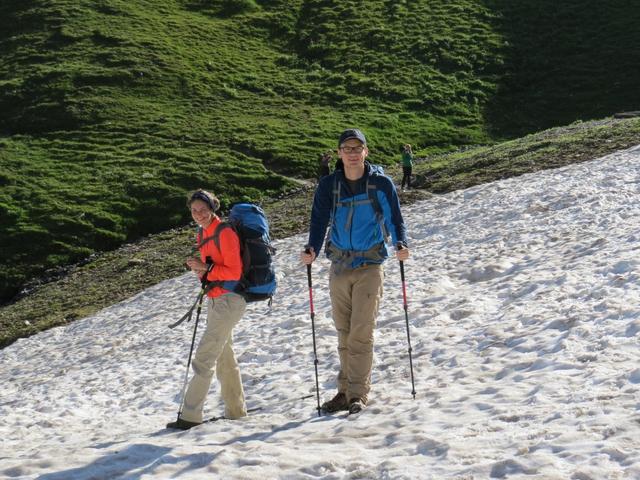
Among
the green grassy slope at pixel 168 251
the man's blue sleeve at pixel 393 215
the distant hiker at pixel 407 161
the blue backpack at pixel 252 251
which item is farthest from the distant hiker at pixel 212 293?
the distant hiker at pixel 407 161

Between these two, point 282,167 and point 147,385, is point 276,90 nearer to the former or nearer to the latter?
point 282,167

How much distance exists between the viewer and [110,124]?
195 feet

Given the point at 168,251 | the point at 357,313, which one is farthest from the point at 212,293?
the point at 168,251

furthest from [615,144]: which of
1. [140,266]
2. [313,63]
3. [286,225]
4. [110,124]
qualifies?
[313,63]

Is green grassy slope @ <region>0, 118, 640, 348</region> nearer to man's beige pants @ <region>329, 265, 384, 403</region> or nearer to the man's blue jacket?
man's beige pants @ <region>329, 265, 384, 403</region>

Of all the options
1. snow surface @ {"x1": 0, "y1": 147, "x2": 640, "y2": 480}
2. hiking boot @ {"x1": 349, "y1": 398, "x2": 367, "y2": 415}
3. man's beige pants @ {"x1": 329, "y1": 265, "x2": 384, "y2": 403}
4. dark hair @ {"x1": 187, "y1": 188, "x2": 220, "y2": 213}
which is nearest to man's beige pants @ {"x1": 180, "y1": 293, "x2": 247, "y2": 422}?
snow surface @ {"x1": 0, "y1": 147, "x2": 640, "y2": 480}

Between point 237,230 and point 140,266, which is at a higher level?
point 237,230

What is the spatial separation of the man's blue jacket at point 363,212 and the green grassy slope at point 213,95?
98.6ft

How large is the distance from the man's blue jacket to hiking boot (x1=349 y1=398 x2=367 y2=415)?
185 cm

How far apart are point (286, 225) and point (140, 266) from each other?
6.44 metres

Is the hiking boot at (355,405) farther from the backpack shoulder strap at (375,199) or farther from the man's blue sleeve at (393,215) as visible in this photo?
the backpack shoulder strap at (375,199)

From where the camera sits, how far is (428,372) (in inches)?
493

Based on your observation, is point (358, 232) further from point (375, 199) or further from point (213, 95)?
point (213, 95)

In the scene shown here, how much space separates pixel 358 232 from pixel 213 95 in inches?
2309
